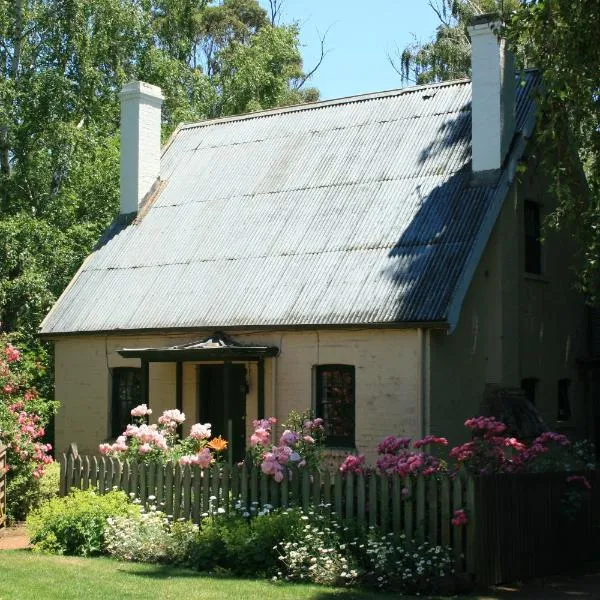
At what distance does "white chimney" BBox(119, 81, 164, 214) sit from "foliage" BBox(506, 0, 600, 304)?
34.4 ft

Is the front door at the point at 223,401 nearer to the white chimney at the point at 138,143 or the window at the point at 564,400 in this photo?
the white chimney at the point at 138,143

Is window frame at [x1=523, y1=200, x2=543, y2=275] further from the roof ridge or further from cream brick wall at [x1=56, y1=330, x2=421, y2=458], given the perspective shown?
cream brick wall at [x1=56, y1=330, x2=421, y2=458]

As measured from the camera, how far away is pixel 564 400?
21375mm

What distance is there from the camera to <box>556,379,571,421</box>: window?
836 inches

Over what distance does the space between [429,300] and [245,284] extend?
4239 millimetres

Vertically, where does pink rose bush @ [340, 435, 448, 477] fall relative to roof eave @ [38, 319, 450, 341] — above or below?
below

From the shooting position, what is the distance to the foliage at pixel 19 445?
17422mm

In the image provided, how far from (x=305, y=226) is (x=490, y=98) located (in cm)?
417

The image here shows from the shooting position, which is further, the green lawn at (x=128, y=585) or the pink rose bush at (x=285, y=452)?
the pink rose bush at (x=285, y=452)

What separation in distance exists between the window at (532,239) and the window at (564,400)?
7.72ft

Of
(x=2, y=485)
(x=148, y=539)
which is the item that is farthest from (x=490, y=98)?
(x=2, y=485)

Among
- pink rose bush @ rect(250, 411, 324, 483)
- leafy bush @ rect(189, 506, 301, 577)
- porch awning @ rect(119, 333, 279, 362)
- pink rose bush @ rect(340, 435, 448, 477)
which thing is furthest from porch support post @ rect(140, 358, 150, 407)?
pink rose bush @ rect(340, 435, 448, 477)

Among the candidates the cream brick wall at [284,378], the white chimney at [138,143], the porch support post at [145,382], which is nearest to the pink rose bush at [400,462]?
the cream brick wall at [284,378]

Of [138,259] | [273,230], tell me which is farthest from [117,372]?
[273,230]
